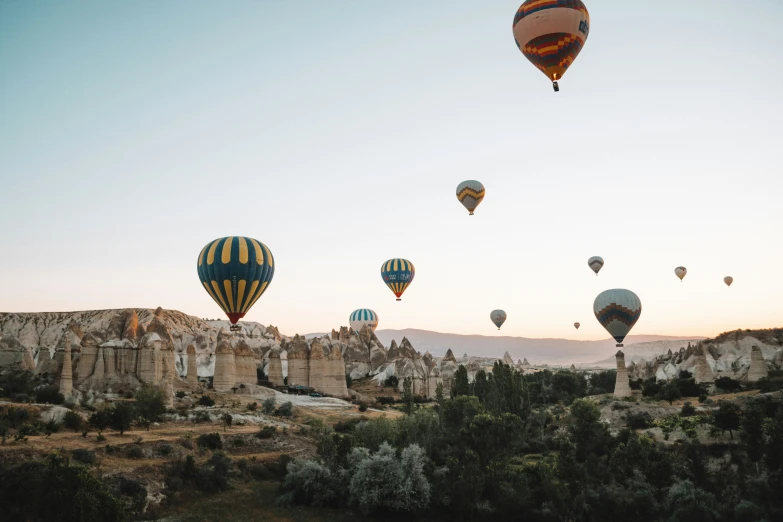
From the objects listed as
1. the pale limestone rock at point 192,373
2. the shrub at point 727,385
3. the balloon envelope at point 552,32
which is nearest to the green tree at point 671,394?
the shrub at point 727,385

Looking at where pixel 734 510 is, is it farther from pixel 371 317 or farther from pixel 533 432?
pixel 371 317

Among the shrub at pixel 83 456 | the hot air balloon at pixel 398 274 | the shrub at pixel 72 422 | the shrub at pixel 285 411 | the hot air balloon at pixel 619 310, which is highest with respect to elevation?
the hot air balloon at pixel 398 274

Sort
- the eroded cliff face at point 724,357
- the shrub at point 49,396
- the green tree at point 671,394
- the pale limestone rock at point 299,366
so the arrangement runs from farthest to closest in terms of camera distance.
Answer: the eroded cliff face at point 724,357 < the pale limestone rock at point 299,366 < the green tree at point 671,394 < the shrub at point 49,396

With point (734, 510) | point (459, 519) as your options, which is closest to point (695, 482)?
point (734, 510)

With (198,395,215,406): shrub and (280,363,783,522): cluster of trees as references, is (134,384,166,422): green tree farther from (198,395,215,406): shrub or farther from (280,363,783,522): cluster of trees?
(280,363,783,522): cluster of trees

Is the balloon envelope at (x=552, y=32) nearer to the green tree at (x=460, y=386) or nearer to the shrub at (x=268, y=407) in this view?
the green tree at (x=460, y=386)

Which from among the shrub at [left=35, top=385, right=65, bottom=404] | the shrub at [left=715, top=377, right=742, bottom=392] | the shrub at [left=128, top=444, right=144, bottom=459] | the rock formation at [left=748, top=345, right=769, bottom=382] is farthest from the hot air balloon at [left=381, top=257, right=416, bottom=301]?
the shrub at [left=128, top=444, right=144, bottom=459]

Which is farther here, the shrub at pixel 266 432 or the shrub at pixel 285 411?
the shrub at pixel 285 411
